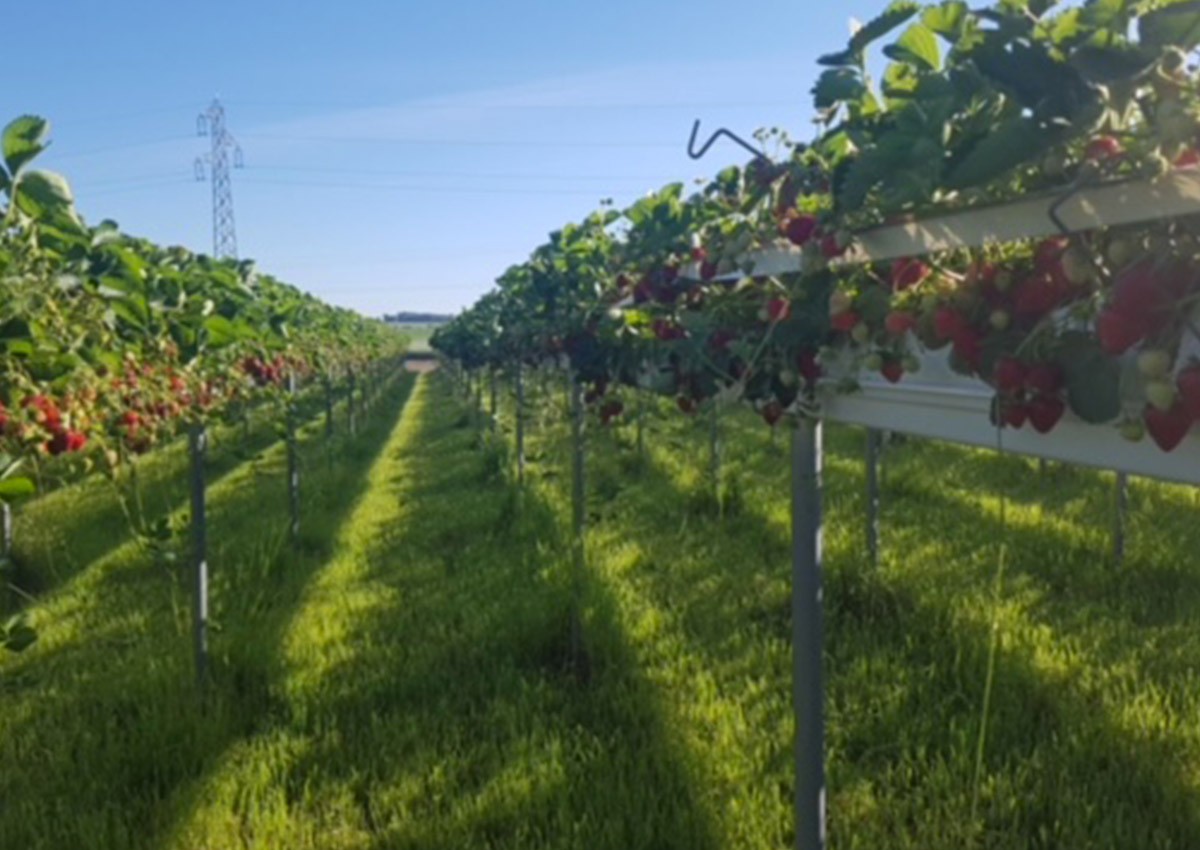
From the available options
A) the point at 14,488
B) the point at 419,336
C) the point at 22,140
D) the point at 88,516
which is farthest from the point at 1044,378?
the point at 419,336

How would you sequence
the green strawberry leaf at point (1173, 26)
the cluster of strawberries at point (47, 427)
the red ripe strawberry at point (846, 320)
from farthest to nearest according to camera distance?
the cluster of strawberries at point (47, 427)
the red ripe strawberry at point (846, 320)
the green strawberry leaf at point (1173, 26)

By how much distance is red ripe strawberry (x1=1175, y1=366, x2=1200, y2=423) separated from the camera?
3.34 ft

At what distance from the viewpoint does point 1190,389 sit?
1.02 metres

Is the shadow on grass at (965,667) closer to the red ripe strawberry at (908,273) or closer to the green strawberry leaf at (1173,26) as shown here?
the red ripe strawberry at (908,273)

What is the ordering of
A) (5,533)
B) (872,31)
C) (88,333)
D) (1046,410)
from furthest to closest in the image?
1. (5,533)
2. (88,333)
3. (872,31)
4. (1046,410)

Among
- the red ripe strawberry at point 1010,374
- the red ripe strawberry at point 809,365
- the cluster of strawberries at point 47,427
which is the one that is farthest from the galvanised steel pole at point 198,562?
the red ripe strawberry at point 1010,374

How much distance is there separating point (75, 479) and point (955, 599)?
313 inches

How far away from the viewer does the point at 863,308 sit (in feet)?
5.48

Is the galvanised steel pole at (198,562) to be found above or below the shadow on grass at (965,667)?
above

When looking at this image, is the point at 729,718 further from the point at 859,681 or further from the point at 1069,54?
the point at 1069,54

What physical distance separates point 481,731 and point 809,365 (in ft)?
7.10

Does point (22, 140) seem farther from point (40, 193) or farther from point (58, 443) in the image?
point (58, 443)

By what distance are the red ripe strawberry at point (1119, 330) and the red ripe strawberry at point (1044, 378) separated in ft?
0.42

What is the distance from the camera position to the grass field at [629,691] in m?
2.91
